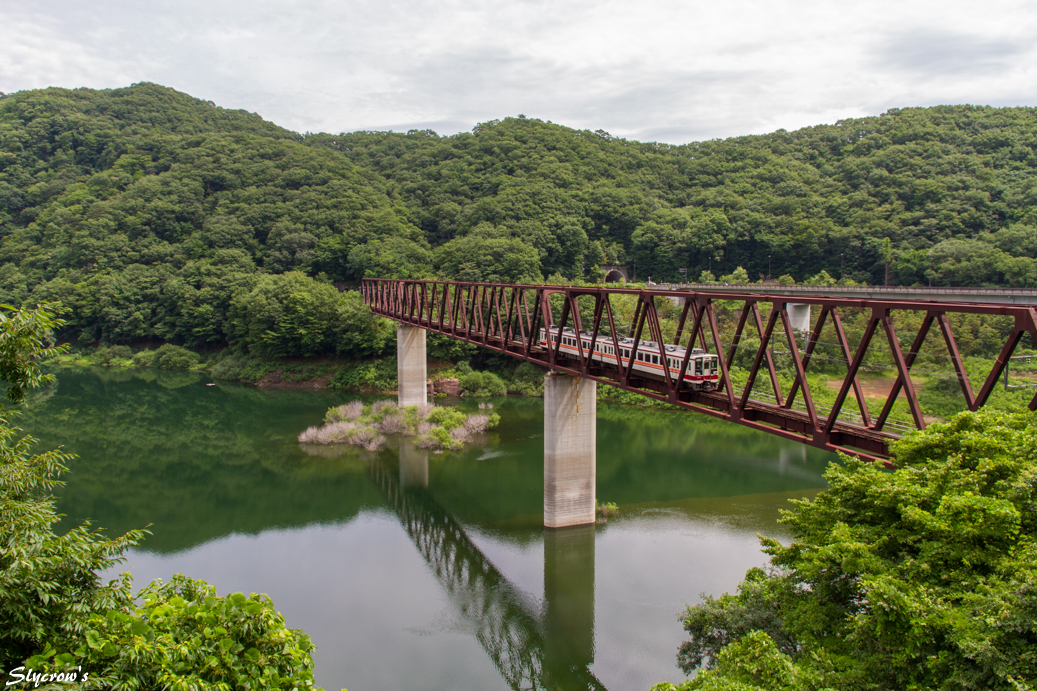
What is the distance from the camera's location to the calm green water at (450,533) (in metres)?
19.4

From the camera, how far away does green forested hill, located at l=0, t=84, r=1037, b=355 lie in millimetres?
66375

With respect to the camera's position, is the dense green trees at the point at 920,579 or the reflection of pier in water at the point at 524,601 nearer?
the dense green trees at the point at 920,579

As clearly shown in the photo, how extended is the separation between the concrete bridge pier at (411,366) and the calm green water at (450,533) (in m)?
6.83

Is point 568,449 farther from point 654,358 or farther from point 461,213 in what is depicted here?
point 461,213

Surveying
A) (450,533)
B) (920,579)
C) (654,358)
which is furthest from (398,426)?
(920,579)

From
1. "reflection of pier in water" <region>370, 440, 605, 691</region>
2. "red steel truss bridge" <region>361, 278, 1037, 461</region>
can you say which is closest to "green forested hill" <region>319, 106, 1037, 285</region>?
"red steel truss bridge" <region>361, 278, 1037, 461</region>

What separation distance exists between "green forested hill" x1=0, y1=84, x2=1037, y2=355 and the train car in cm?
3681

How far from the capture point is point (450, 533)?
92.9 feet

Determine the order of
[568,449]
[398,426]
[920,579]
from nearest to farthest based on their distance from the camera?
[920,579] → [568,449] → [398,426]

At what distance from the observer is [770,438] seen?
4375 cm

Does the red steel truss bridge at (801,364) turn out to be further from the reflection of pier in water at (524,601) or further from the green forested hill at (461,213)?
the green forested hill at (461,213)

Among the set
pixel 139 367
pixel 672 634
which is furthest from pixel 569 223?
pixel 672 634

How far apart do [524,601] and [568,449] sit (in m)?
6.69

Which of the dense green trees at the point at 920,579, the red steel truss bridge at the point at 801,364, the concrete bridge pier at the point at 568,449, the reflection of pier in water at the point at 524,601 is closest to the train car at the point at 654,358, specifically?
the red steel truss bridge at the point at 801,364
